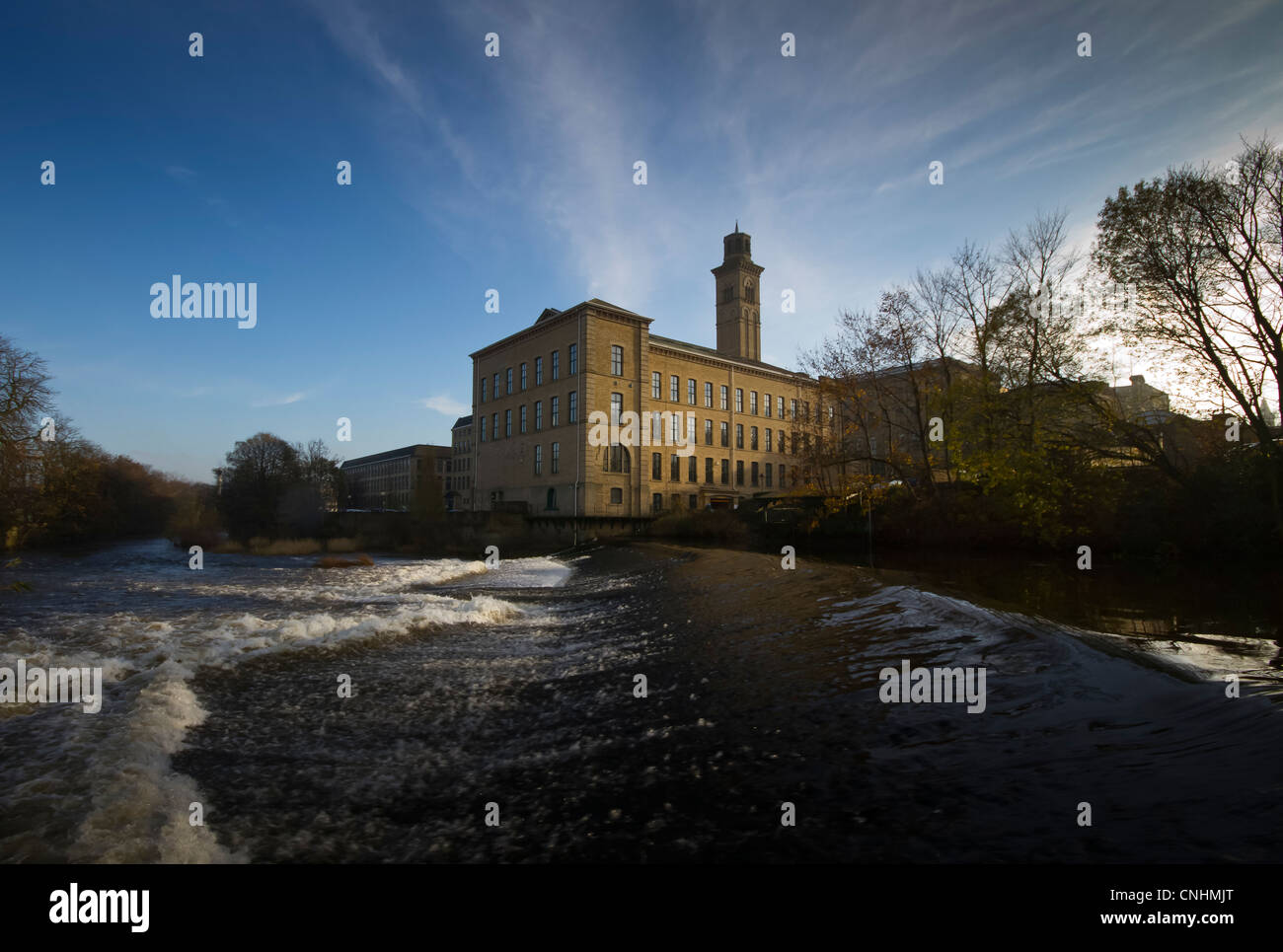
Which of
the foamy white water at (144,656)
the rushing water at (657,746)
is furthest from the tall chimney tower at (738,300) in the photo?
the rushing water at (657,746)

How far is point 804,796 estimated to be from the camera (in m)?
3.63

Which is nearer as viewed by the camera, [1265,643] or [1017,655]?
[1017,655]

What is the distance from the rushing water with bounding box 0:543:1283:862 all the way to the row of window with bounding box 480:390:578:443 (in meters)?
43.7

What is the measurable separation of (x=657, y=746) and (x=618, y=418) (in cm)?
4927

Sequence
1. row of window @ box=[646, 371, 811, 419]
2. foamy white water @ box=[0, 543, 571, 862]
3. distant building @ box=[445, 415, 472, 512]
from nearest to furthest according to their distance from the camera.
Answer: foamy white water @ box=[0, 543, 571, 862] < row of window @ box=[646, 371, 811, 419] < distant building @ box=[445, 415, 472, 512]

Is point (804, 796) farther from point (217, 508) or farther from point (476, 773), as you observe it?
point (217, 508)

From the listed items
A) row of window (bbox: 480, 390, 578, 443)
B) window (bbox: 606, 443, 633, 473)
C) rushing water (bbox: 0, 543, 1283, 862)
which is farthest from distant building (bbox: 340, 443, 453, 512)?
rushing water (bbox: 0, 543, 1283, 862)

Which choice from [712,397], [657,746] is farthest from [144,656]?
[712,397]

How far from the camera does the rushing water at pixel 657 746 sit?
317cm

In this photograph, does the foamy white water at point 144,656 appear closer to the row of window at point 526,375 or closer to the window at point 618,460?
the window at point 618,460

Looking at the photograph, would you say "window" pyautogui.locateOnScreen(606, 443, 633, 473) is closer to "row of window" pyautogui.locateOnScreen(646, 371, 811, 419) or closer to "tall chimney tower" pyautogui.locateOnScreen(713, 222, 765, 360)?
"row of window" pyautogui.locateOnScreen(646, 371, 811, 419)

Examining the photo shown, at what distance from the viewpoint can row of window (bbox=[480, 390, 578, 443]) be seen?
52572mm

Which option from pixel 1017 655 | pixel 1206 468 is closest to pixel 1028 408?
pixel 1206 468

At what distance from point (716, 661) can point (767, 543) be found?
2657cm
